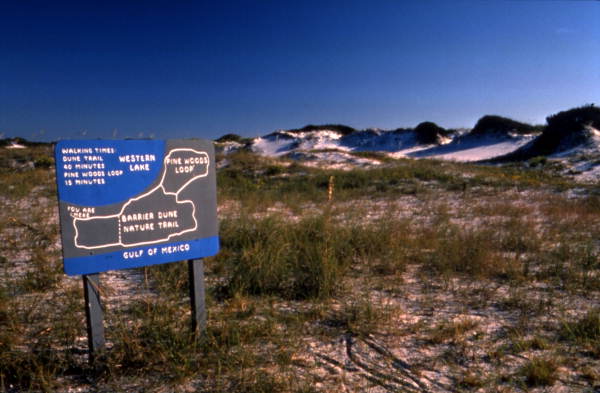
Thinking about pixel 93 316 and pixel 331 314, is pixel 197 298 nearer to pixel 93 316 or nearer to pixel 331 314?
pixel 93 316

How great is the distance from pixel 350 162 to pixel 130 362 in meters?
16.4

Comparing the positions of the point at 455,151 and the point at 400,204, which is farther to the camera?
the point at 455,151

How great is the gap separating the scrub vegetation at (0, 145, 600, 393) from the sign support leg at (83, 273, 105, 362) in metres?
0.08

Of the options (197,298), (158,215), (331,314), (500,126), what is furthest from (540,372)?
(500,126)

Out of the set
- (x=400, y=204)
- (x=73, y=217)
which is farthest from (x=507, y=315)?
(x=400, y=204)

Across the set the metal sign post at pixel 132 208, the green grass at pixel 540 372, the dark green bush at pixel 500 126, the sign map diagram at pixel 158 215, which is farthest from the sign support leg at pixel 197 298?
the dark green bush at pixel 500 126

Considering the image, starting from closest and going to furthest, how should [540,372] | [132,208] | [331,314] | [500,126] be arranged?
[540,372], [132,208], [331,314], [500,126]

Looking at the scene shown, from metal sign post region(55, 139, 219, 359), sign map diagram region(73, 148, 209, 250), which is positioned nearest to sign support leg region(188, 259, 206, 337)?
metal sign post region(55, 139, 219, 359)

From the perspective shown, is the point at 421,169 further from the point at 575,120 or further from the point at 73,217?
the point at 575,120

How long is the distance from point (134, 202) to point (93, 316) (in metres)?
0.73

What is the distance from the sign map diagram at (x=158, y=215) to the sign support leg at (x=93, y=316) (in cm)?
23

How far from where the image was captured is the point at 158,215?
2.56m

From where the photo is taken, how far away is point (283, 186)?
10.9 m

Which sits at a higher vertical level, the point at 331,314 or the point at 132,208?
the point at 132,208
